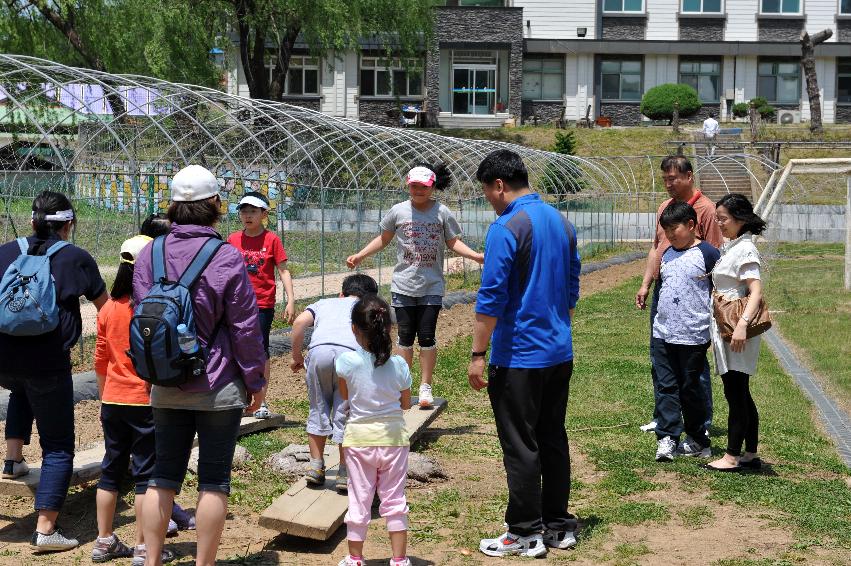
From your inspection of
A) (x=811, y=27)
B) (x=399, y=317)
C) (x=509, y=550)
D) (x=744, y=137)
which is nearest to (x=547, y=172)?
(x=744, y=137)

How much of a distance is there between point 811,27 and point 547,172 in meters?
27.8

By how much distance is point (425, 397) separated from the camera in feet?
25.3

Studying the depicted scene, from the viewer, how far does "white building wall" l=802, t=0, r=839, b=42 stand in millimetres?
49906

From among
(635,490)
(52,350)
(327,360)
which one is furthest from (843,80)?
(52,350)

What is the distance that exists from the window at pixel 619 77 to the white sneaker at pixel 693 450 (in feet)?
145

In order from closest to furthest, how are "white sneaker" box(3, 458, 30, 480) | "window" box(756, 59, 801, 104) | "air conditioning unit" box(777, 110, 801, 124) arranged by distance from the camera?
1. "white sneaker" box(3, 458, 30, 480)
2. "air conditioning unit" box(777, 110, 801, 124)
3. "window" box(756, 59, 801, 104)

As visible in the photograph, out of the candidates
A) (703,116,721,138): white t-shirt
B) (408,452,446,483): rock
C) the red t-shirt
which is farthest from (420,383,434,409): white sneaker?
(703,116,721,138): white t-shirt

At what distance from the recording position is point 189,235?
14.7ft

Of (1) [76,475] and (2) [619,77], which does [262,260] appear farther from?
(2) [619,77]

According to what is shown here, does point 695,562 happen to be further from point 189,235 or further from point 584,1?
point 584,1

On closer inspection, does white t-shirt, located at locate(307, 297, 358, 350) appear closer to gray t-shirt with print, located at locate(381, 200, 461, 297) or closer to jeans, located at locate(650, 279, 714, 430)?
gray t-shirt with print, located at locate(381, 200, 461, 297)

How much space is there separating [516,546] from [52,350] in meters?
2.46

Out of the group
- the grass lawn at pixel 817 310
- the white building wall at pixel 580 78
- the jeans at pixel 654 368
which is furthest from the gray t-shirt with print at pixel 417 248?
the white building wall at pixel 580 78

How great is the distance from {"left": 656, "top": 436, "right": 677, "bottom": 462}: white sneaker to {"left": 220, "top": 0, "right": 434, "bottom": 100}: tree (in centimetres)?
2546
